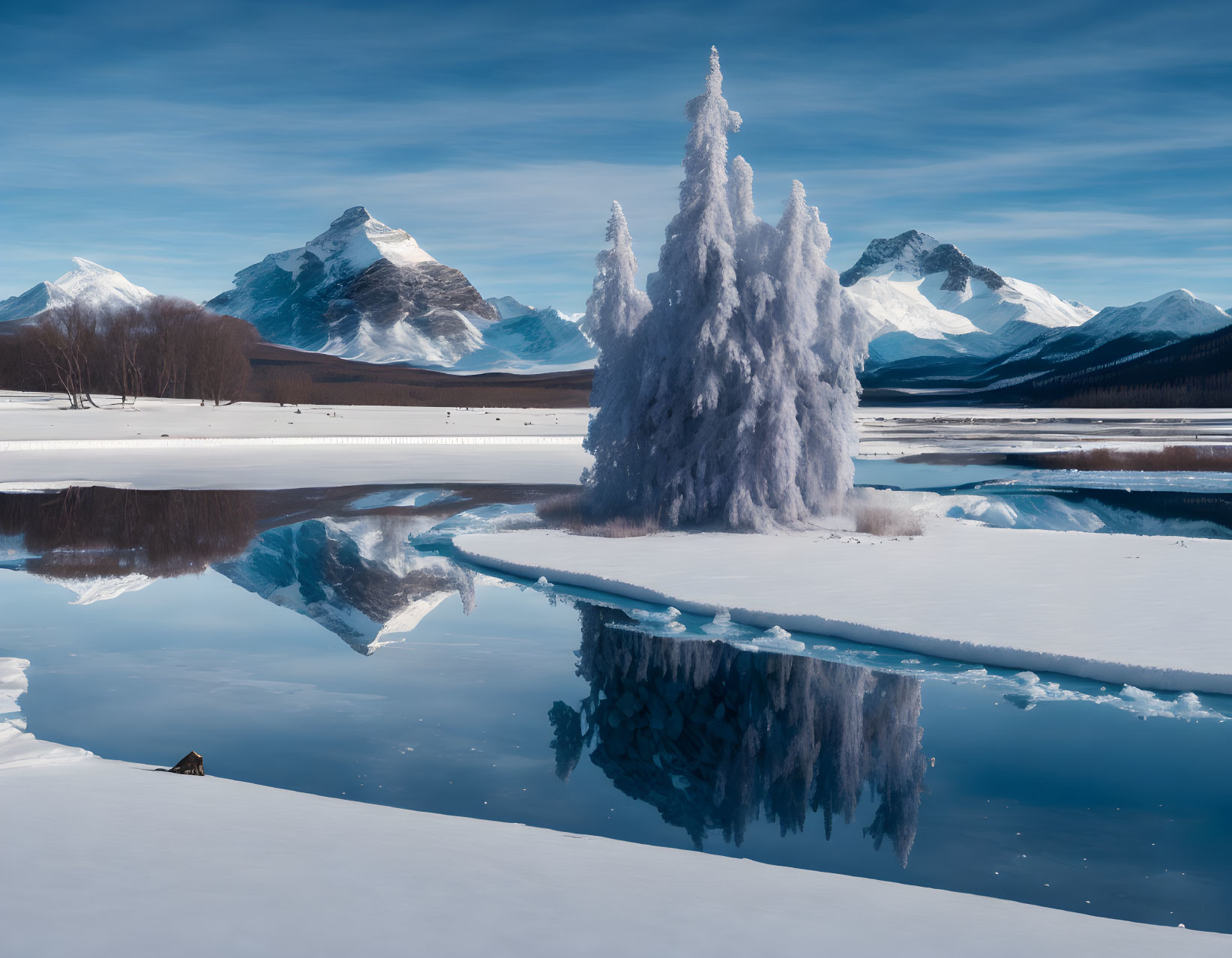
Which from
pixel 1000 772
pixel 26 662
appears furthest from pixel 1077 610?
pixel 26 662

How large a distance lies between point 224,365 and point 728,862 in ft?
361

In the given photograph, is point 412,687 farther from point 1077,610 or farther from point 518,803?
point 1077,610

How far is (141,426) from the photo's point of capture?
72.5m

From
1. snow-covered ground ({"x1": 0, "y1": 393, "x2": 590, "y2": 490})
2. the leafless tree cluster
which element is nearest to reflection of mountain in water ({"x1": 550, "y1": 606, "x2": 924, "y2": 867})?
snow-covered ground ({"x1": 0, "y1": 393, "x2": 590, "y2": 490})

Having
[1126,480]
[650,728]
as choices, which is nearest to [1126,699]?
[650,728]

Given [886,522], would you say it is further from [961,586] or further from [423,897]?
[423,897]

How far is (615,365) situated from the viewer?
2558cm

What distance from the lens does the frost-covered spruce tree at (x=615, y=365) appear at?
83.0 feet

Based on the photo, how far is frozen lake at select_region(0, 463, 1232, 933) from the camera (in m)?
Answer: 8.11

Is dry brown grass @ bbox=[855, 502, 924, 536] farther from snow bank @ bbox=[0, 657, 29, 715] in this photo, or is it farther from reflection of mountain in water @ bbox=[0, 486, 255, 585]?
snow bank @ bbox=[0, 657, 29, 715]

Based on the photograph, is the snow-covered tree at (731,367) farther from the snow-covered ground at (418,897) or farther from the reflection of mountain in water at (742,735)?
the snow-covered ground at (418,897)

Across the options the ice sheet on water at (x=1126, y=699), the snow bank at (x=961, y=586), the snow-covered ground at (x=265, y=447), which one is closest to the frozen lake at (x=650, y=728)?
the ice sheet on water at (x=1126, y=699)

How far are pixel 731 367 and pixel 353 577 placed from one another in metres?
9.88

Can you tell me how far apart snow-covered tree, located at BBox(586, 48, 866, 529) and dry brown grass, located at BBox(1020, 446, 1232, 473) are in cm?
2553
